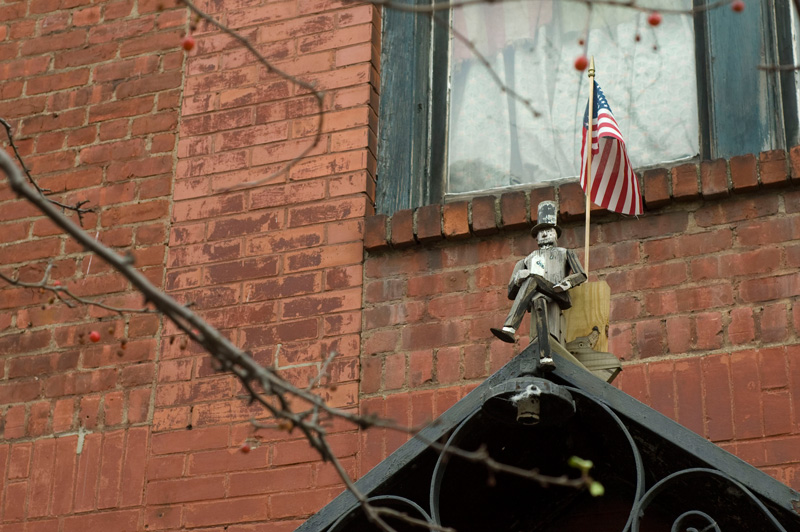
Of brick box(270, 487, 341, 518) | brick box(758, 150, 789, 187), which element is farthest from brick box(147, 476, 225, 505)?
brick box(758, 150, 789, 187)

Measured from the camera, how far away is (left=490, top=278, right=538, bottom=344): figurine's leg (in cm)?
467

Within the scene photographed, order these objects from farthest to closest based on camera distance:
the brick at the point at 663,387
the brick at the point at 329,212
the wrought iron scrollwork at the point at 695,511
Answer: the brick at the point at 329,212, the brick at the point at 663,387, the wrought iron scrollwork at the point at 695,511

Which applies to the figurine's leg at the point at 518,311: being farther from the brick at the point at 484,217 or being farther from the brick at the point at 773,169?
the brick at the point at 773,169

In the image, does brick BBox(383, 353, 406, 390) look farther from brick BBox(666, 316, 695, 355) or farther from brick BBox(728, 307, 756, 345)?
brick BBox(728, 307, 756, 345)

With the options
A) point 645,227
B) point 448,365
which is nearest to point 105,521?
point 448,365

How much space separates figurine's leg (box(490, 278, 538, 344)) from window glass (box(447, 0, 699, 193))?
1.80 metres

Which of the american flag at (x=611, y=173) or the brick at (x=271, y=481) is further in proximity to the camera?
the brick at (x=271, y=481)

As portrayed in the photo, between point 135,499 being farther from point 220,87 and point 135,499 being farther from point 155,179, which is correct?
point 220,87

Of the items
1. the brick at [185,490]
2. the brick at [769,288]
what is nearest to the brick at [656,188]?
the brick at [769,288]

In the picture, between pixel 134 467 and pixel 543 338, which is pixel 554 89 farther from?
pixel 134 467

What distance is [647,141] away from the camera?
6.39 metres

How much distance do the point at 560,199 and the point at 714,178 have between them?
0.69m

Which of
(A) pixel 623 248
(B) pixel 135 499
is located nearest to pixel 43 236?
(B) pixel 135 499

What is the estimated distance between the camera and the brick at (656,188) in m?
5.91
